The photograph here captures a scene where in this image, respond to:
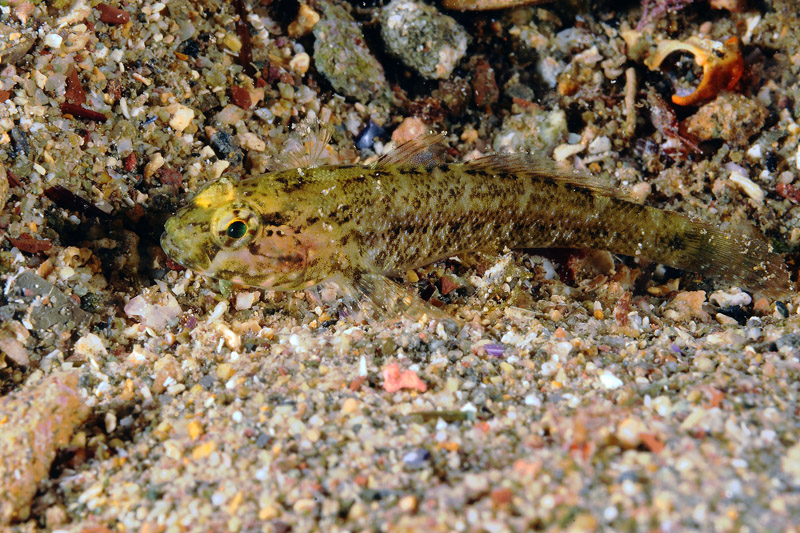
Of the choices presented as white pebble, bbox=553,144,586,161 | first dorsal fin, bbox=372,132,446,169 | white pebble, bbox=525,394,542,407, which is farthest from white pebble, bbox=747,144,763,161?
white pebble, bbox=525,394,542,407

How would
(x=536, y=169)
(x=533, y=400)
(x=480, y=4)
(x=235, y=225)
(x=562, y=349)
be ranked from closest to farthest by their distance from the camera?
1. (x=533, y=400)
2. (x=562, y=349)
3. (x=235, y=225)
4. (x=536, y=169)
5. (x=480, y=4)

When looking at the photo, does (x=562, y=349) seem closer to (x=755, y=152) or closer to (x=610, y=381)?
(x=610, y=381)

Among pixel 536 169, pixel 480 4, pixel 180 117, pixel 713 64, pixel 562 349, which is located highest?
pixel 480 4

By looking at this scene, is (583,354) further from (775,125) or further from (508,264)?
(775,125)

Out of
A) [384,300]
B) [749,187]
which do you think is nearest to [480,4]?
[749,187]

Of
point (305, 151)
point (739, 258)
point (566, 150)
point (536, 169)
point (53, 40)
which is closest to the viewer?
point (53, 40)

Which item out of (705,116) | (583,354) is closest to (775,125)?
(705,116)

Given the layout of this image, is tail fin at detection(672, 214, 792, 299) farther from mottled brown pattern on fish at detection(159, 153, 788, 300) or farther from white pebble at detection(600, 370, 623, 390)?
white pebble at detection(600, 370, 623, 390)
